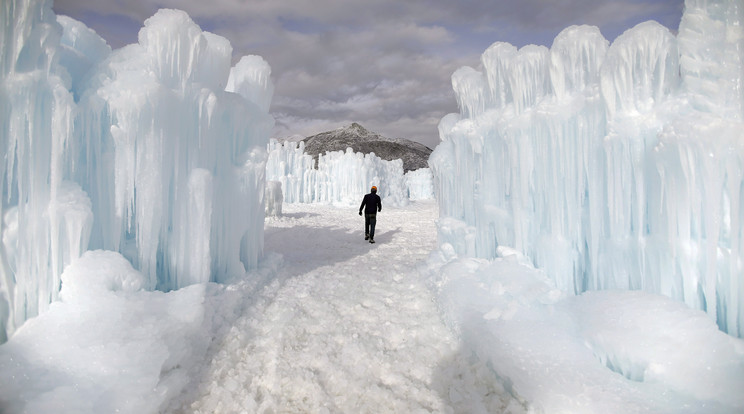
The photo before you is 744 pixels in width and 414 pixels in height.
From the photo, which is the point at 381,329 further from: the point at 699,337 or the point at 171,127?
the point at 171,127

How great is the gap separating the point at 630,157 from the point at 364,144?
8201 centimetres

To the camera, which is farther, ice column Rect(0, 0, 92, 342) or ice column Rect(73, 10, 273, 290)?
ice column Rect(73, 10, 273, 290)

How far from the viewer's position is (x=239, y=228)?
6090 mm

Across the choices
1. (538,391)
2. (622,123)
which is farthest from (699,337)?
(622,123)

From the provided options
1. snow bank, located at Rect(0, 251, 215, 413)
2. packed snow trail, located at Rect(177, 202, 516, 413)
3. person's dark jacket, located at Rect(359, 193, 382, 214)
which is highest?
person's dark jacket, located at Rect(359, 193, 382, 214)

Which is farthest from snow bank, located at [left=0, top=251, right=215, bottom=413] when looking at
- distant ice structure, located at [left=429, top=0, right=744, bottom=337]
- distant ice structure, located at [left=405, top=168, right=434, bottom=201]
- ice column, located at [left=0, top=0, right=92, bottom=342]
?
distant ice structure, located at [left=405, top=168, right=434, bottom=201]

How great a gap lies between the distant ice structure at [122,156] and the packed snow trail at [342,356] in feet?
4.54

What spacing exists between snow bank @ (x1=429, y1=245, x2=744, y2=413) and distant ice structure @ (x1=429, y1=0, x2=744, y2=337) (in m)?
0.50

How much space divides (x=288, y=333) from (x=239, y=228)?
2400 millimetres

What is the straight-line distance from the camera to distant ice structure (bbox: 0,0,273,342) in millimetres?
3596

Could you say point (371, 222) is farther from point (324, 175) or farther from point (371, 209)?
point (324, 175)

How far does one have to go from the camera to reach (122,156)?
4527 millimetres

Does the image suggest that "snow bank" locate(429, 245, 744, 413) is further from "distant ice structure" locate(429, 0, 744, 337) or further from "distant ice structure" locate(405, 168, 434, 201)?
"distant ice structure" locate(405, 168, 434, 201)

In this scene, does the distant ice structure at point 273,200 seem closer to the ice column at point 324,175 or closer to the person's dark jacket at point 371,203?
the person's dark jacket at point 371,203
